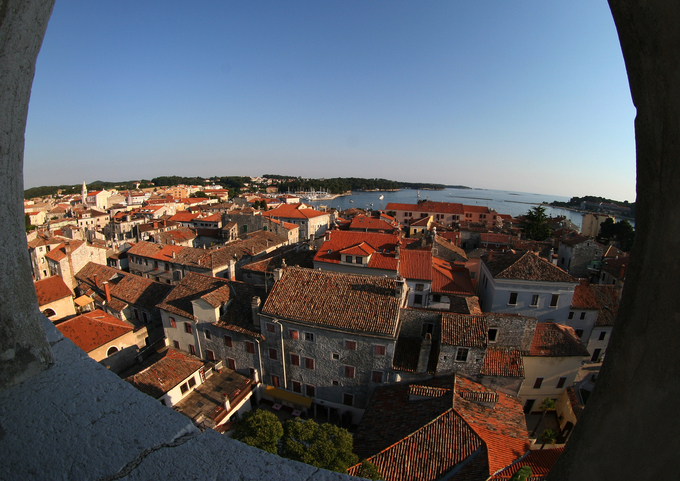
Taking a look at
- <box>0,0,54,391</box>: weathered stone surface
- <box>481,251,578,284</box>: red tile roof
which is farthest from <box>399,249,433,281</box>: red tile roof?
<box>0,0,54,391</box>: weathered stone surface

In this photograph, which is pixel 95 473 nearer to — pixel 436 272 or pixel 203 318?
pixel 203 318

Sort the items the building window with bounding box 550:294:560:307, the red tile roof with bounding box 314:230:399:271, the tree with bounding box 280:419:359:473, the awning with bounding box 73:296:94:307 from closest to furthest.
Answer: the tree with bounding box 280:419:359:473
the building window with bounding box 550:294:560:307
the red tile roof with bounding box 314:230:399:271
the awning with bounding box 73:296:94:307

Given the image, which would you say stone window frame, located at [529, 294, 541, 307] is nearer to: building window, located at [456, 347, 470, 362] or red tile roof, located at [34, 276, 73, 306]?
building window, located at [456, 347, 470, 362]

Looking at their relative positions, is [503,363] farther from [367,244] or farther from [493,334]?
[367,244]

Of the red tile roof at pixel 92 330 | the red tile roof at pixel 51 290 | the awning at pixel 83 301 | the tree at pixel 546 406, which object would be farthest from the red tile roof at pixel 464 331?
the awning at pixel 83 301

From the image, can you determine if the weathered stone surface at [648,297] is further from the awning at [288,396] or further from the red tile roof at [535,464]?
the awning at [288,396]

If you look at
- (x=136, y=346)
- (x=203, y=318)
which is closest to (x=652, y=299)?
(x=203, y=318)
